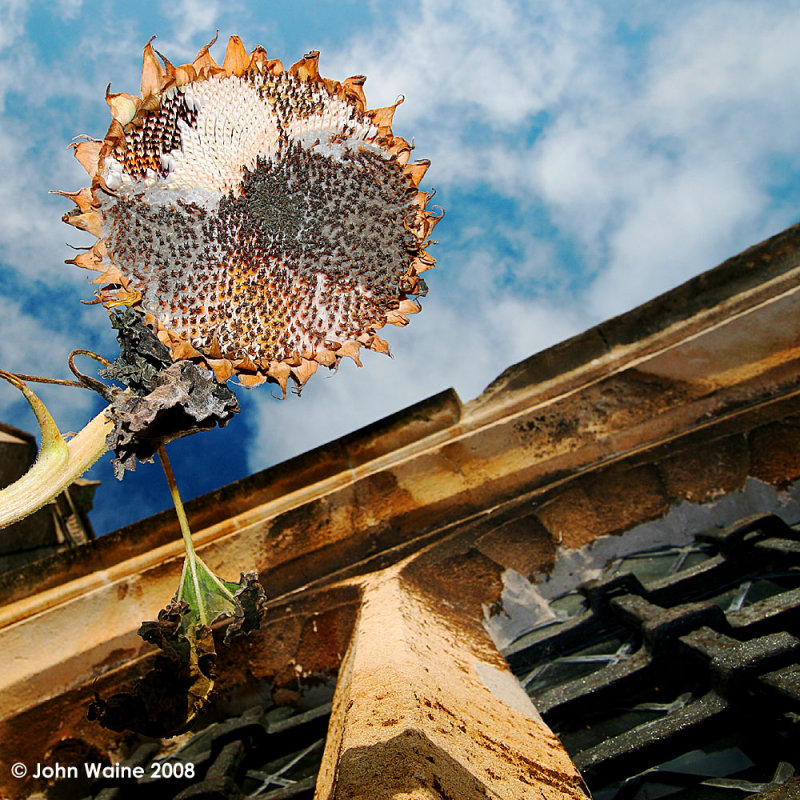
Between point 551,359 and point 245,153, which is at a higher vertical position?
point 245,153

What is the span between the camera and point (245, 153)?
1.95 m

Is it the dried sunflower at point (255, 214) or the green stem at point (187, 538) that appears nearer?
the green stem at point (187, 538)

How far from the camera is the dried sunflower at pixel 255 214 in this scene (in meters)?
1.71

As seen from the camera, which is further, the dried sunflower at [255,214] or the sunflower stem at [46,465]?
the dried sunflower at [255,214]

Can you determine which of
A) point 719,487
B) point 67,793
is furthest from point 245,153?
point 67,793

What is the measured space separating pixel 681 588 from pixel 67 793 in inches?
100

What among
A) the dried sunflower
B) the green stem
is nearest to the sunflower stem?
the green stem

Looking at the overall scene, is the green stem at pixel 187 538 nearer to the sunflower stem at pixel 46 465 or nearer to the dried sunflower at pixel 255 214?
the sunflower stem at pixel 46 465

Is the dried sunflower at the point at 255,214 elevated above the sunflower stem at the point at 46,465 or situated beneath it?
elevated above

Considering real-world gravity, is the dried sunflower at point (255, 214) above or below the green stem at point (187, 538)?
above

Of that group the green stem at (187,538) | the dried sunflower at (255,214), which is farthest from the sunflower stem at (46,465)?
the dried sunflower at (255,214)

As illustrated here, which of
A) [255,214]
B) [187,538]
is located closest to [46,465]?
[187,538]

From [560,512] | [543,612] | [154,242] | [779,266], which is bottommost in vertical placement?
[543,612]

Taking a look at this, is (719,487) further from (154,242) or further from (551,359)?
(154,242)
